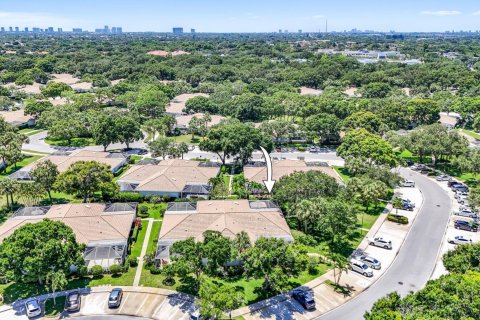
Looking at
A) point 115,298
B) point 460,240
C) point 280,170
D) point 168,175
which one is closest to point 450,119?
point 280,170

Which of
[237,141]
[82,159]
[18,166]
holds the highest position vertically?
[237,141]

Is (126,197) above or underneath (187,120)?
underneath

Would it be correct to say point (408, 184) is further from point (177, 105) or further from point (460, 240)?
point (177, 105)

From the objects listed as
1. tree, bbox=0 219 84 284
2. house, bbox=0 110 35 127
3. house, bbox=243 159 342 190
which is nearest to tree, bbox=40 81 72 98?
house, bbox=0 110 35 127

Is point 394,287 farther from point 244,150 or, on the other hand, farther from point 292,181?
point 244,150

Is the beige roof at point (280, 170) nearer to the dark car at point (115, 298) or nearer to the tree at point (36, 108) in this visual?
the dark car at point (115, 298)

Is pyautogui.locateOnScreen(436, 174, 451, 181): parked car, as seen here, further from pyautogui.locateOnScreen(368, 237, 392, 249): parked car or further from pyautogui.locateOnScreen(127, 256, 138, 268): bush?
pyautogui.locateOnScreen(127, 256, 138, 268): bush

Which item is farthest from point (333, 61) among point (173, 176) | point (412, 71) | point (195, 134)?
point (173, 176)

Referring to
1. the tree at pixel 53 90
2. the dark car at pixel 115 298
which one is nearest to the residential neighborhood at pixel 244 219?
the dark car at pixel 115 298
